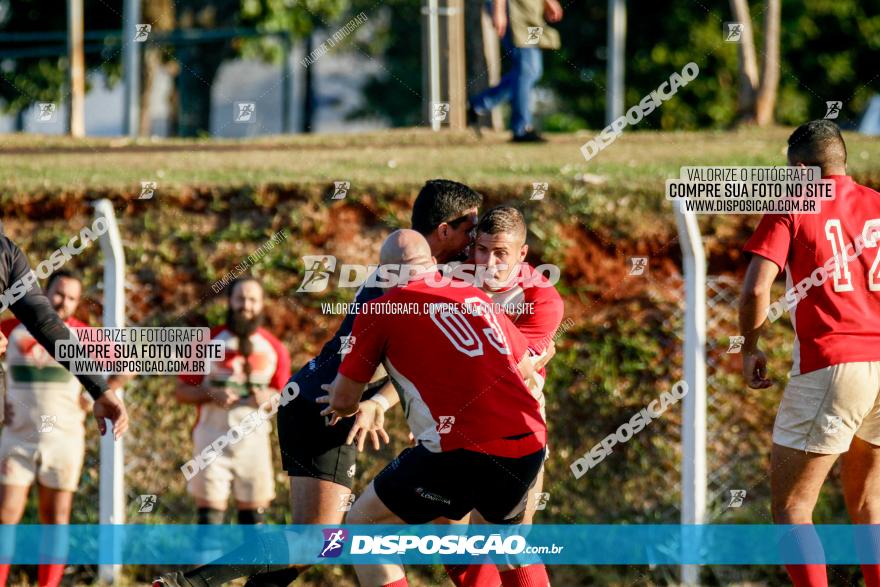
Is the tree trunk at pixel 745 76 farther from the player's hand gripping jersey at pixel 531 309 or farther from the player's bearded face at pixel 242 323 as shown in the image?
the player's hand gripping jersey at pixel 531 309

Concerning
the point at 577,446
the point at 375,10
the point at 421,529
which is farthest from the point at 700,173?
the point at 375,10

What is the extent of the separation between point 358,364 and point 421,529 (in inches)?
58.8

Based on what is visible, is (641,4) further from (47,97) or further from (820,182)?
(820,182)

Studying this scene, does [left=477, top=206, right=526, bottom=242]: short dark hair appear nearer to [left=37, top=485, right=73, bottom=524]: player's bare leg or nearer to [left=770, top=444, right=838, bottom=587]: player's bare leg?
[left=770, top=444, right=838, bottom=587]: player's bare leg

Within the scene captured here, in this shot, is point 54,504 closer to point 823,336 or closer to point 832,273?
point 823,336

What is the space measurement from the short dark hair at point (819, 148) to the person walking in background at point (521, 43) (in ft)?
15.9

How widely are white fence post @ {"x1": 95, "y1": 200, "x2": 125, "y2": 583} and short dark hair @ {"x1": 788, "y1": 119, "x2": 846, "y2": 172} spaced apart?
4.03 metres

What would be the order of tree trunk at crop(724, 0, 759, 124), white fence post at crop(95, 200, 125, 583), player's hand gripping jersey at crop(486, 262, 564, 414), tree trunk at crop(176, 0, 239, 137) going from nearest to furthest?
player's hand gripping jersey at crop(486, 262, 564, 414)
white fence post at crop(95, 200, 125, 583)
tree trunk at crop(724, 0, 759, 124)
tree trunk at crop(176, 0, 239, 137)

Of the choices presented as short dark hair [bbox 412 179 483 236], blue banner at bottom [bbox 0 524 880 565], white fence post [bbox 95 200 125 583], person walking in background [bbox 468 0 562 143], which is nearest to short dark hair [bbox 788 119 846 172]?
short dark hair [bbox 412 179 483 236]

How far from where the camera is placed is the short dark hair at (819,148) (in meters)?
5.55

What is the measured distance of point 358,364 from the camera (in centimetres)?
490

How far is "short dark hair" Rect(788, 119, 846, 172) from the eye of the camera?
5.55 meters

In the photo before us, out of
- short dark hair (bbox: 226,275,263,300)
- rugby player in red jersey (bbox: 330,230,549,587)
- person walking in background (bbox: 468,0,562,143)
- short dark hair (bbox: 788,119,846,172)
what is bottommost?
rugby player in red jersey (bbox: 330,230,549,587)

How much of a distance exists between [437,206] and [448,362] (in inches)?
39.1
